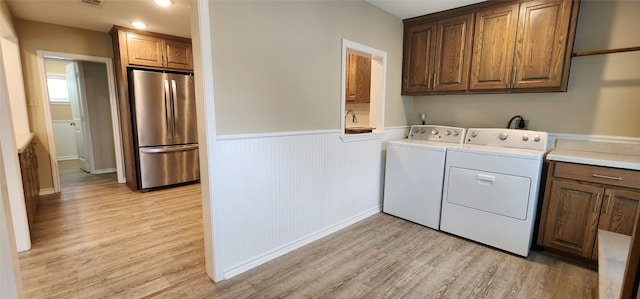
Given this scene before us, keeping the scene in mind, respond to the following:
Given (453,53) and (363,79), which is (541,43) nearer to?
(453,53)

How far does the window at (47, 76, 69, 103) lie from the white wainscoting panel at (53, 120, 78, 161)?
49cm

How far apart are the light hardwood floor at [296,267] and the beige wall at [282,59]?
1.11m

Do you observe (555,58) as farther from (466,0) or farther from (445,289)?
(445,289)

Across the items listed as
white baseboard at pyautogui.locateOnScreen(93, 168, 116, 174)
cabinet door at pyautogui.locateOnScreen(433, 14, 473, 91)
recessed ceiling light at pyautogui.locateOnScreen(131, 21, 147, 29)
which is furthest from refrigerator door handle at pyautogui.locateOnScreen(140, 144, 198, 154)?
cabinet door at pyautogui.locateOnScreen(433, 14, 473, 91)

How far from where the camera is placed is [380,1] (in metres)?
2.82

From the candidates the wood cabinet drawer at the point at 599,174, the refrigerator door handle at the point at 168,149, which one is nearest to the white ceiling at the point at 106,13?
the refrigerator door handle at the point at 168,149

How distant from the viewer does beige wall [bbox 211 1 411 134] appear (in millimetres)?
1856

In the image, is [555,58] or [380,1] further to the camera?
[380,1]

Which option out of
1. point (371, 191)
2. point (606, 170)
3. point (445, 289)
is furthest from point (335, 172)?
point (606, 170)

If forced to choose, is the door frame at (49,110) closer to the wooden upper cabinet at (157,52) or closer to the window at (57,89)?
the wooden upper cabinet at (157,52)

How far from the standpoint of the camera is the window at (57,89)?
6.09 meters

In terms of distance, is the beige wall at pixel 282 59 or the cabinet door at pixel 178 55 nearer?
the beige wall at pixel 282 59

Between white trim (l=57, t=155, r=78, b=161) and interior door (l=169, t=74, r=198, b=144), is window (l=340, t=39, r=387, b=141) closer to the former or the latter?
interior door (l=169, t=74, r=198, b=144)

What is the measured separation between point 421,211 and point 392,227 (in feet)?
1.17
